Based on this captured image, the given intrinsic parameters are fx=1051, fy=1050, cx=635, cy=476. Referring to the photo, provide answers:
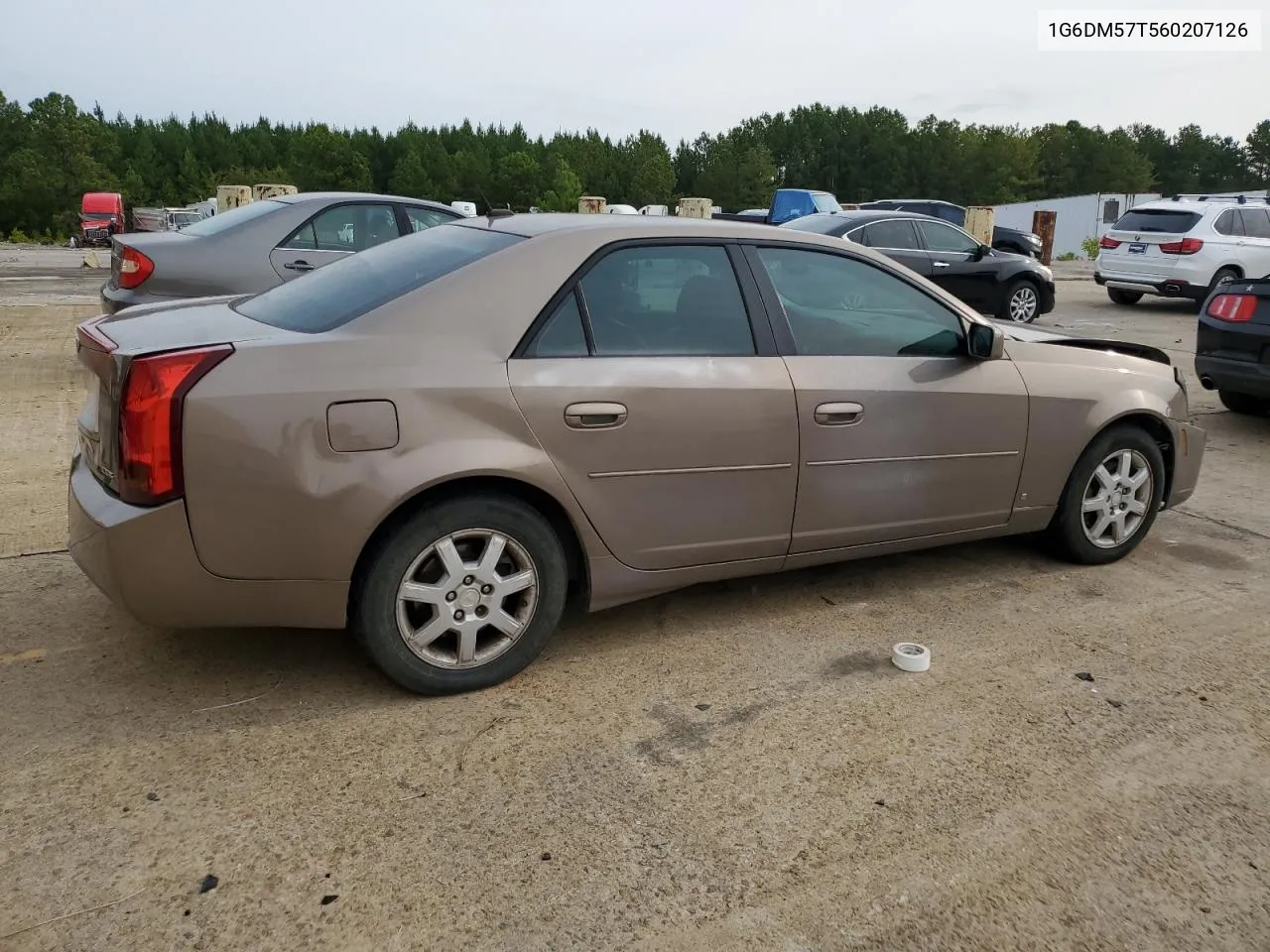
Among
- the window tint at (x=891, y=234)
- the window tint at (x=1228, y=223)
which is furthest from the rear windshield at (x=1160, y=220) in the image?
the window tint at (x=891, y=234)

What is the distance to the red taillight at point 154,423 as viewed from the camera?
298 centimetres

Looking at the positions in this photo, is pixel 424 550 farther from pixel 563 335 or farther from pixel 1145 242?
pixel 1145 242

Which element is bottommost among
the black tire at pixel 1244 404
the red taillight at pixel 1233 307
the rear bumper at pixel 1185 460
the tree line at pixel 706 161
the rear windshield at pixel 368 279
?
the black tire at pixel 1244 404

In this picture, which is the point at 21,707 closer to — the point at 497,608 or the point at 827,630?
the point at 497,608

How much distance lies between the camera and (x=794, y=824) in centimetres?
280

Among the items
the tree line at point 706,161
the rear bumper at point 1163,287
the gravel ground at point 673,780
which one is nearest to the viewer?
the gravel ground at point 673,780

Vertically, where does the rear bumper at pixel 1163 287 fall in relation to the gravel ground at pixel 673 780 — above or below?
above

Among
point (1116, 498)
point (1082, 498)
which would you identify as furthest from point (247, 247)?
point (1116, 498)

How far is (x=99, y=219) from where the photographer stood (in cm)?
4347

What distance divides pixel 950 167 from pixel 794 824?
336 feet

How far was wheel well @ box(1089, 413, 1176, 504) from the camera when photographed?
4.81m

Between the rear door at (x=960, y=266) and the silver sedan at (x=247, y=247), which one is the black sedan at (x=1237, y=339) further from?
the silver sedan at (x=247, y=247)

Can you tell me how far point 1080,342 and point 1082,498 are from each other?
72 cm

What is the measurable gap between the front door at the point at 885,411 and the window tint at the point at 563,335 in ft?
2.69
